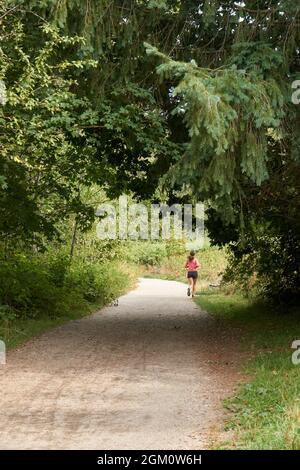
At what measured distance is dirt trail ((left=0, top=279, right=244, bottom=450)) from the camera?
20.4 feet

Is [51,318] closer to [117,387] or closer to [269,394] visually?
[117,387]

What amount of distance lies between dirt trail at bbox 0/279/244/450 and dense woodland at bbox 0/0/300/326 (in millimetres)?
2591

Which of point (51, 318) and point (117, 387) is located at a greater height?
point (117, 387)

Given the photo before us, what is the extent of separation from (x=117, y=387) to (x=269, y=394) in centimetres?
225

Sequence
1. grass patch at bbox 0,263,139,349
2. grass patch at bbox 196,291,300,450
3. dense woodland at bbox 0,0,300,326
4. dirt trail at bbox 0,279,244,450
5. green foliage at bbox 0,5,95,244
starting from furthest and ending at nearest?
grass patch at bbox 0,263,139,349
green foliage at bbox 0,5,95,244
dense woodland at bbox 0,0,300,326
dirt trail at bbox 0,279,244,450
grass patch at bbox 196,291,300,450

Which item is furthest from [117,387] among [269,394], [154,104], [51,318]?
[51,318]

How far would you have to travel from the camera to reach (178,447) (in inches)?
230

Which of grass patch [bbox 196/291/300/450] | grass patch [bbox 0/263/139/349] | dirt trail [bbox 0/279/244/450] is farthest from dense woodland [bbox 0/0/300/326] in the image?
dirt trail [bbox 0/279/244/450]

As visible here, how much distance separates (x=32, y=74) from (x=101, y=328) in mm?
7402

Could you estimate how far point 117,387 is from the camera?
8508 mm

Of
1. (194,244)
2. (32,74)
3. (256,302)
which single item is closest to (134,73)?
(32,74)

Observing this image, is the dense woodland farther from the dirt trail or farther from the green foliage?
the dirt trail

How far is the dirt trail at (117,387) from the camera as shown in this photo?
621cm
